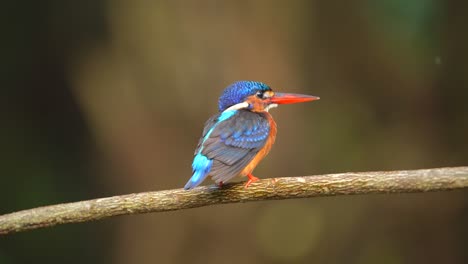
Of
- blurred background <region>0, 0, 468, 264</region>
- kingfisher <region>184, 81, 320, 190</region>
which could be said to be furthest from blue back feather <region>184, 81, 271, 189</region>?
blurred background <region>0, 0, 468, 264</region>

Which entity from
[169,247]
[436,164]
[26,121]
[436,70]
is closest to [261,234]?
[169,247]

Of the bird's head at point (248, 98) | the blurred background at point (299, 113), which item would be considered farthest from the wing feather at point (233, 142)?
the blurred background at point (299, 113)

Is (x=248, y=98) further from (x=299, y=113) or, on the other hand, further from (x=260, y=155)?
(x=299, y=113)

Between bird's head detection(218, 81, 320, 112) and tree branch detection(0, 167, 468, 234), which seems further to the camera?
bird's head detection(218, 81, 320, 112)

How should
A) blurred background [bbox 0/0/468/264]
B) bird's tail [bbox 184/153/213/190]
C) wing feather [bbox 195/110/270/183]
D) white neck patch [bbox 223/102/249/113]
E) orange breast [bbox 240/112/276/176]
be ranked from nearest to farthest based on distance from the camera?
bird's tail [bbox 184/153/213/190] → wing feather [bbox 195/110/270/183] → orange breast [bbox 240/112/276/176] → white neck patch [bbox 223/102/249/113] → blurred background [bbox 0/0/468/264]

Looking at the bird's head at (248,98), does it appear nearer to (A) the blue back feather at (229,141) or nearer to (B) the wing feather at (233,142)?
(A) the blue back feather at (229,141)

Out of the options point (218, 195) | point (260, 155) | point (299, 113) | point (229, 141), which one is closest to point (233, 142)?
point (229, 141)

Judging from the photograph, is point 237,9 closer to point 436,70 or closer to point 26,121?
point 436,70

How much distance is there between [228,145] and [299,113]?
83.4 inches

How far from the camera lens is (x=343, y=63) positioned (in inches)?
203

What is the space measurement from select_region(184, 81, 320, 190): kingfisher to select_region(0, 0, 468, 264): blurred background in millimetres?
1351

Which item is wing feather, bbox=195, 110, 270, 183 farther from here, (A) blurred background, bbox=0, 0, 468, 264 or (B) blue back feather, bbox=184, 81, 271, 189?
(A) blurred background, bbox=0, 0, 468, 264

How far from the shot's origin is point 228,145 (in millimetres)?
2898

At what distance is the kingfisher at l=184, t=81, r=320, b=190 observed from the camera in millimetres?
2732
